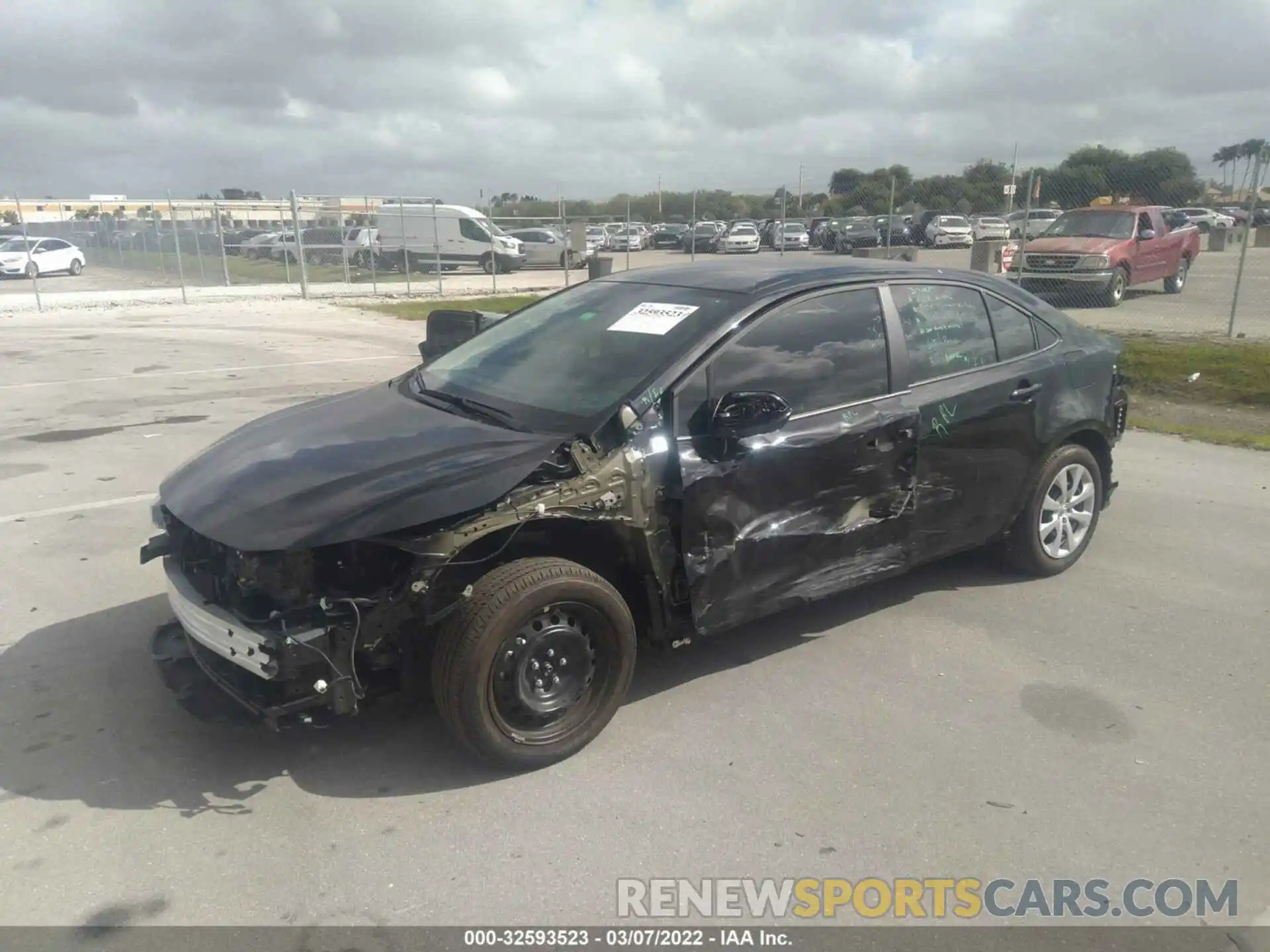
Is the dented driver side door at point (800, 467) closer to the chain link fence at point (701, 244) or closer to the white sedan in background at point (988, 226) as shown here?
the chain link fence at point (701, 244)

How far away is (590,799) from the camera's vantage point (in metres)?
3.33

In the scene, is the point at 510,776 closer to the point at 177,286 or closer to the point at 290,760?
the point at 290,760

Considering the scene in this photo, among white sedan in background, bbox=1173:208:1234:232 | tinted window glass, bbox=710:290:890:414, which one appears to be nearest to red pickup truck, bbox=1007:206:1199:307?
tinted window glass, bbox=710:290:890:414

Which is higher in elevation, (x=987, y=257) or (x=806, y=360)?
(x=806, y=360)

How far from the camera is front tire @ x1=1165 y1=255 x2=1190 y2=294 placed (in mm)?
20016

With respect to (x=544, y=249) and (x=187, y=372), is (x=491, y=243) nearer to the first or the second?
(x=544, y=249)

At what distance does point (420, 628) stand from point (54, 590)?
281 centimetres

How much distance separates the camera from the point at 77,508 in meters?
6.41

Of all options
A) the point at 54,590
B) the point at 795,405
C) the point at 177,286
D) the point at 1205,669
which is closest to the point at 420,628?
the point at 795,405

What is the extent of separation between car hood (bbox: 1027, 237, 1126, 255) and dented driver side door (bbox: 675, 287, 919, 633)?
50.2ft

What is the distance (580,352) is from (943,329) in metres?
1.79

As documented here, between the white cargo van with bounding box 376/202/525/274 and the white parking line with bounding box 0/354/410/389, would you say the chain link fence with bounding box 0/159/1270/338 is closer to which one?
the white cargo van with bounding box 376/202/525/274

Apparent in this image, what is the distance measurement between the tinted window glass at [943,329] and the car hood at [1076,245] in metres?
14.6

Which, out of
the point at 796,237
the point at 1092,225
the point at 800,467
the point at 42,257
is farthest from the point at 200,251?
the point at 800,467
